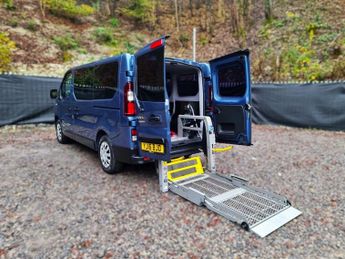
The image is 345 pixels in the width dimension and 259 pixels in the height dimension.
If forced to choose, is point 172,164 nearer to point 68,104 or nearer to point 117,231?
point 117,231

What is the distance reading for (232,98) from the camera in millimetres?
3910

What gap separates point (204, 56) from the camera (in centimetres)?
1608

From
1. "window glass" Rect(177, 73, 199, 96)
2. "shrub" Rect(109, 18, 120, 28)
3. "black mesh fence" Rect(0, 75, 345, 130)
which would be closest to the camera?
"window glass" Rect(177, 73, 199, 96)

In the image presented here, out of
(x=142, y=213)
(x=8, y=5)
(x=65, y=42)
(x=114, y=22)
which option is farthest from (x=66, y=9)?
(x=142, y=213)

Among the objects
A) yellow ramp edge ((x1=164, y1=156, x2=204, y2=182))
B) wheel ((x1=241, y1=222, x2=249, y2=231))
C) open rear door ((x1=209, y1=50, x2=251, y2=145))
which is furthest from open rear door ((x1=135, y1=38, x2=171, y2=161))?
open rear door ((x1=209, y1=50, x2=251, y2=145))

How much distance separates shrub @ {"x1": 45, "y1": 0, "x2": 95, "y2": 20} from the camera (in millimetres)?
16156

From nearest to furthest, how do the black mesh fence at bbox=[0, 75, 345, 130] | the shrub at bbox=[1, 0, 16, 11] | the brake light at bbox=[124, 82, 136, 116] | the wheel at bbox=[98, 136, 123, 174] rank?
the brake light at bbox=[124, 82, 136, 116] → the wheel at bbox=[98, 136, 123, 174] → the black mesh fence at bbox=[0, 75, 345, 130] → the shrub at bbox=[1, 0, 16, 11]

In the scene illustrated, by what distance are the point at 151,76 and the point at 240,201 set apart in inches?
77.3

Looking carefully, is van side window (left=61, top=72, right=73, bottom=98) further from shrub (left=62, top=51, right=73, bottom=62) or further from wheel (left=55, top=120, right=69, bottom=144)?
shrub (left=62, top=51, right=73, bottom=62)

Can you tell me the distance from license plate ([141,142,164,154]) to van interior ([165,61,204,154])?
1.71 feet

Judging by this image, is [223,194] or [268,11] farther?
[268,11]

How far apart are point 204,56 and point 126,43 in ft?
18.6

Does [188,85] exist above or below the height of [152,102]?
above

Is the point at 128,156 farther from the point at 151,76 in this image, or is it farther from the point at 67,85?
the point at 67,85
